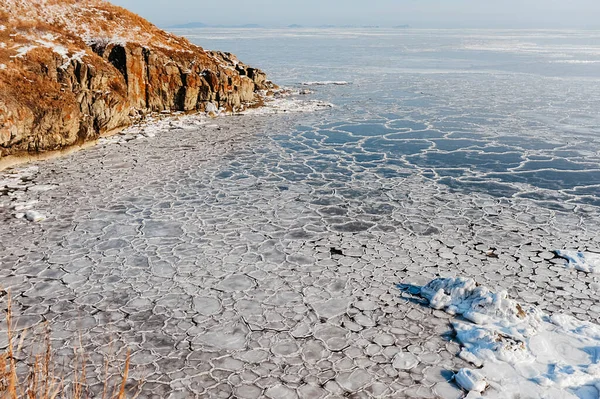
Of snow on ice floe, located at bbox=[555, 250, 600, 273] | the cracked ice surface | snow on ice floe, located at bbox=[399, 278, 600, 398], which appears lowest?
the cracked ice surface

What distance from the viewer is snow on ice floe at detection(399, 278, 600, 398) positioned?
4.47 m

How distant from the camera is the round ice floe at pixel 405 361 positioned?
15.5 ft

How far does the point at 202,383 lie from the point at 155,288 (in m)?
1.84

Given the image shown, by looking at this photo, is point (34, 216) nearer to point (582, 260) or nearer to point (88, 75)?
point (88, 75)

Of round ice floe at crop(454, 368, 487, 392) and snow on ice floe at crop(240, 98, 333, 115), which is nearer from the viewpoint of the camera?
round ice floe at crop(454, 368, 487, 392)

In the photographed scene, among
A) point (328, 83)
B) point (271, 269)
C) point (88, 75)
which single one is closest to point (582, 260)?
point (271, 269)

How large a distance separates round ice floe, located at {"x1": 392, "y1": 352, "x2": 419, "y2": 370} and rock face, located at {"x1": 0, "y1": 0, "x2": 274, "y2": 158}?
9296 mm

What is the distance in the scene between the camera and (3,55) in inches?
483

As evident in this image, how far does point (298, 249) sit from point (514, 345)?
305 cm

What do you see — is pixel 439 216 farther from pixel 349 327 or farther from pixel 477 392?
pixel 477 392

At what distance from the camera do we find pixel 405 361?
480 centimetres

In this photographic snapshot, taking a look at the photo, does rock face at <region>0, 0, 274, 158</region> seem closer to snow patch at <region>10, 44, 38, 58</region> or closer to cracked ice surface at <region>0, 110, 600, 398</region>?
snow patch at <region>10, 44, 38, 58</region>

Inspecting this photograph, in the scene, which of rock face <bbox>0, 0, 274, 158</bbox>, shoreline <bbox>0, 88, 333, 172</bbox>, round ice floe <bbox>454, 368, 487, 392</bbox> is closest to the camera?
round ice floe <bbox>454, 368, 487, 392</bbox>

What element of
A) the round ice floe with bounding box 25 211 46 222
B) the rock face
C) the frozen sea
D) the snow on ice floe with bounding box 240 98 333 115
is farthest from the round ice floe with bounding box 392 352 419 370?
the snow on ice floe with bounding box 240 98 333 115
